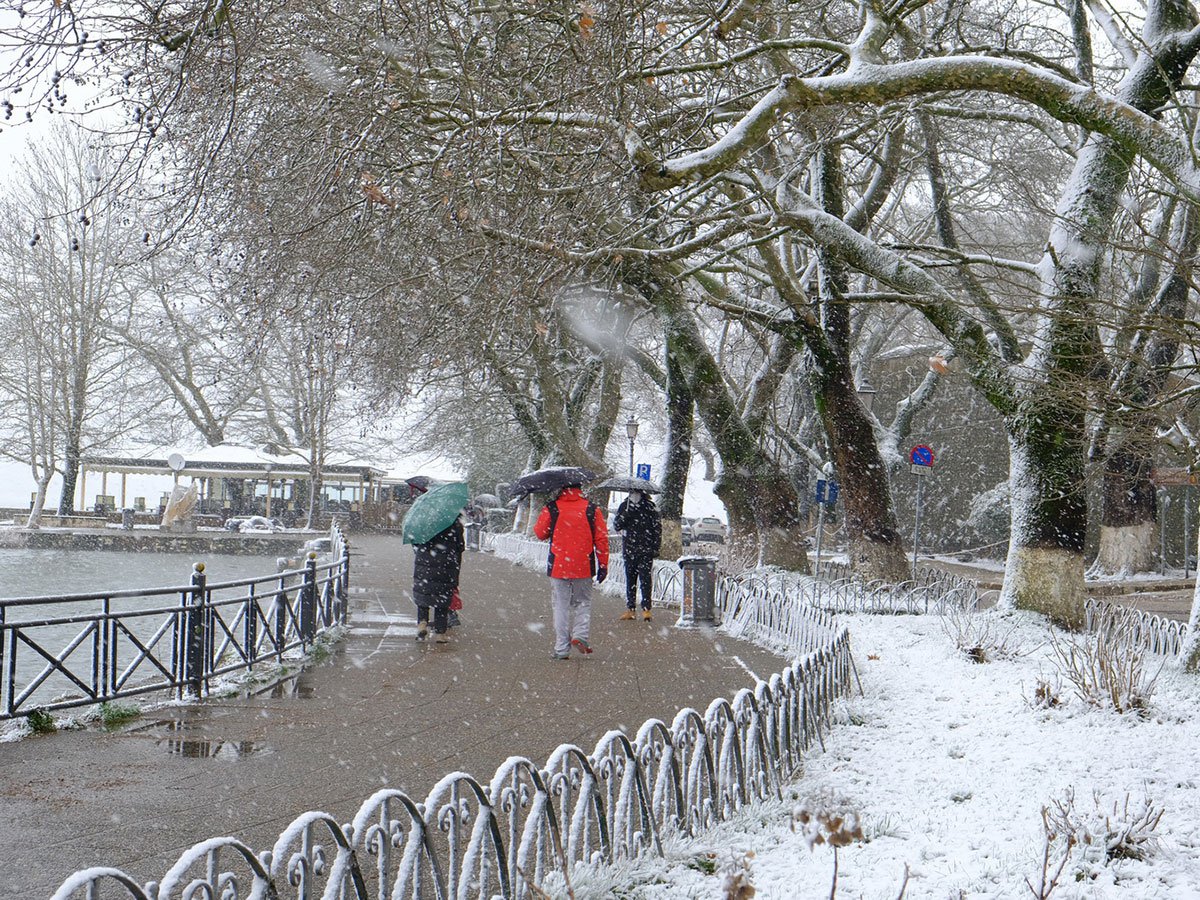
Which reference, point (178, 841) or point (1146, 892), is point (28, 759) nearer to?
point (178, 841)

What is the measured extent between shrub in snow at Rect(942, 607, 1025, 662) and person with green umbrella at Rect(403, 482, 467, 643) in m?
5.52

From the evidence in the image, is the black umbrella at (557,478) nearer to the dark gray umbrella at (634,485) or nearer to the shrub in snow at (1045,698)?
the dark gray umbrella at (634,485)

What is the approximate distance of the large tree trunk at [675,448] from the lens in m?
22.3

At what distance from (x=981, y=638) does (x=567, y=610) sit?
13.9 ft

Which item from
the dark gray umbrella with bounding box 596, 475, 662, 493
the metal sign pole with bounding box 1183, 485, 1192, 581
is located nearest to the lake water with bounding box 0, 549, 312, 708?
the dark gray umbrella with bounding box 596, 475, 662, 493

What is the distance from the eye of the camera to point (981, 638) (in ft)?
36.1

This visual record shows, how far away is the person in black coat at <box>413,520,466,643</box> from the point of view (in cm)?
1260

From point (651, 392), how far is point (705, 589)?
1091 inches

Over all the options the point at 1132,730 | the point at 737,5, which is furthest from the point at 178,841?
the point at 737,5

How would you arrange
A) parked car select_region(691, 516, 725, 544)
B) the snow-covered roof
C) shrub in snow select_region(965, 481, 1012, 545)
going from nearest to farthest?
shrub in snow select_region(965, 481, 1012, 545)
the snow-covered roof
parked car select_region(691, 516, 725, 544)

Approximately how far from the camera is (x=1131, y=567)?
28.1 meters

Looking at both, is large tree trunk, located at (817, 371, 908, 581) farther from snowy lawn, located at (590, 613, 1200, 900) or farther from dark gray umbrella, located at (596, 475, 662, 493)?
snowy lawn, located at (590, 613, 1200, 900)

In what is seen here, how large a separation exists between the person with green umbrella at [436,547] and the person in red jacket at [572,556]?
148 cm

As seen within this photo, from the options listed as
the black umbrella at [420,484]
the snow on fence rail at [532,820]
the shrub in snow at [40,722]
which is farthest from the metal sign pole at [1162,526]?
the shrub in snow at [40,722]
